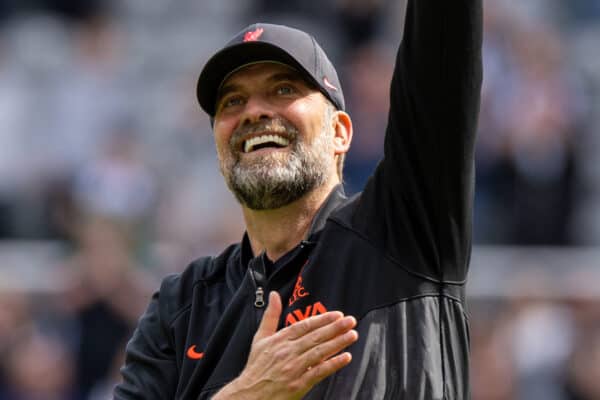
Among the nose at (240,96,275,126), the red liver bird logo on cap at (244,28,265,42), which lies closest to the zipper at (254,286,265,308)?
the nose at (240,96,275,126)

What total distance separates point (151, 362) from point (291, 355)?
0.68 meters

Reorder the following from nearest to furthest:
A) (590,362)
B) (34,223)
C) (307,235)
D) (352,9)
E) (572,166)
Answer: (307,235)
(590,362)
(572,166)
(34,223)
(352,9)

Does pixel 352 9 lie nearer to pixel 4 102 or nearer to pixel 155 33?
pixel 155 33

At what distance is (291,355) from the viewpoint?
114 inches

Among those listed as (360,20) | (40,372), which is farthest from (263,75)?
(360,20)

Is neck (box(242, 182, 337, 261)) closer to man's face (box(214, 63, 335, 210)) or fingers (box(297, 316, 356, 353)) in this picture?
man's face (box(214, 63, 335, 210))

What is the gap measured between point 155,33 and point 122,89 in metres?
0.75

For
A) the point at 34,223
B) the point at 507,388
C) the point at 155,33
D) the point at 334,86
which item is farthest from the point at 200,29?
the point at 334,86

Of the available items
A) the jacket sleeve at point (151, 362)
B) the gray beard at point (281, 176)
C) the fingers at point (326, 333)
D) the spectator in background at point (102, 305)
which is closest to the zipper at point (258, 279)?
the gray beard at point (281, 176)

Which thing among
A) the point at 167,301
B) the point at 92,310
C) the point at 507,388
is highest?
the point at 167,301

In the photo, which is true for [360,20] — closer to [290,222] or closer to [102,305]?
[102,305]

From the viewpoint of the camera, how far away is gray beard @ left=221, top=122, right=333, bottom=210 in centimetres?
333

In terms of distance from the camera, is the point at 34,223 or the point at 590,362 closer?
the point at 590,362

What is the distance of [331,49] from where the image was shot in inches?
344
